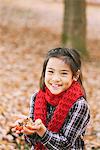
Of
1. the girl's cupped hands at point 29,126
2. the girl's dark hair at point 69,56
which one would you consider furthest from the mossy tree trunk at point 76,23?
the girl's cupped hands at point 29,126

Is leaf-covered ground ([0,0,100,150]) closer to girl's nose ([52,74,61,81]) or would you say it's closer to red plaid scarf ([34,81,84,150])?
red plaid scarf ([34,81,84,150])

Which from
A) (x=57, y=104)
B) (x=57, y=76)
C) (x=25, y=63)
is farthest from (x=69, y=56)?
(x=25, y=63)

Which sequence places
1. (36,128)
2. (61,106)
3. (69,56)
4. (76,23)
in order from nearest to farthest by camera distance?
(36,128), (61,106), (69,56), (76,23)

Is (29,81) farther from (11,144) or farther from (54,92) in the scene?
(54,92)

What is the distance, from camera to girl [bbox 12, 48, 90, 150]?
11.1 ft

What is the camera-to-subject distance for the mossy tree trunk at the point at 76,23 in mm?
12781

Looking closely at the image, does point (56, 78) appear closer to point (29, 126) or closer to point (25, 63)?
point (29, 126)

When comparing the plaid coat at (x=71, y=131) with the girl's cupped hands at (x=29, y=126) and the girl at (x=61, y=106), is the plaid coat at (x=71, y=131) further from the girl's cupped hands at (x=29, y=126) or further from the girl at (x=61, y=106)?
the girl's cupped hands at (x=29, y=126)

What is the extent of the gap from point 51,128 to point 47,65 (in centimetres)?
44

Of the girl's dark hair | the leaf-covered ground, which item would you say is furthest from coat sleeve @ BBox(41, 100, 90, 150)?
the leaf-covered ground

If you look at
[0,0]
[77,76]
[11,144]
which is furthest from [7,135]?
[0,0]

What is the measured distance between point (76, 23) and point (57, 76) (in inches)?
373

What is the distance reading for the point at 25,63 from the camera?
10914 mm

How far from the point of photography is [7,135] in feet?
18.9
